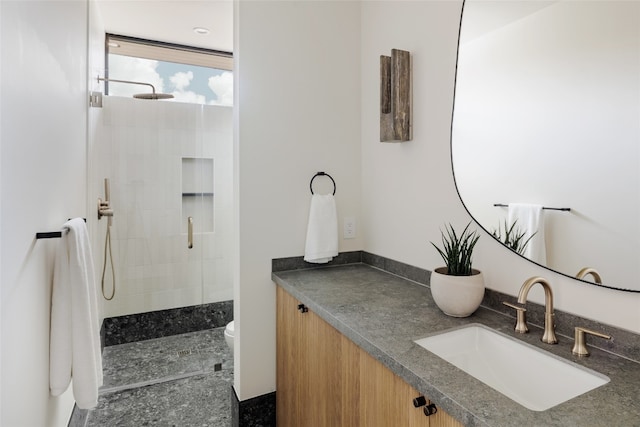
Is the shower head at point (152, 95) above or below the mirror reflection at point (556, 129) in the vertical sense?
above

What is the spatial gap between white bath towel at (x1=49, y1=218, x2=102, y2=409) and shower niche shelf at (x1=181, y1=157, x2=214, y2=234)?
184 cm

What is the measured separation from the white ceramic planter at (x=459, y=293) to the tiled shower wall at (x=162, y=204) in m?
2.39

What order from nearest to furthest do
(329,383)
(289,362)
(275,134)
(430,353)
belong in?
(430,353)
(329,383)
(289,362)
(275,134)

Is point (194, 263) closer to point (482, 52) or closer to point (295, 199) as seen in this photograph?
point (295, 199)

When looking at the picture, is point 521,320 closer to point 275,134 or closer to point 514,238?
point 514,238

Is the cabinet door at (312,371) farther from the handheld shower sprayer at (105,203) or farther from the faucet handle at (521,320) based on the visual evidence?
the handheld shower sprayer at (105,203)

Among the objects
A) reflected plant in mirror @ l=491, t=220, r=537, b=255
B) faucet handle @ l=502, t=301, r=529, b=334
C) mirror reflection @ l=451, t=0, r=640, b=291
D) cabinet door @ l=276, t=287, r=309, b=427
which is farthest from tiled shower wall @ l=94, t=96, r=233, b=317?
faucet handle @ l=502, t=301, r=529, b=334

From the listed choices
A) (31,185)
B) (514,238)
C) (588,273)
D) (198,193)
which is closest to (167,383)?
(198,193)


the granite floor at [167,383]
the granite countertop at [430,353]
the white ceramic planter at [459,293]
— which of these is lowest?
the granite floor at [167,383]

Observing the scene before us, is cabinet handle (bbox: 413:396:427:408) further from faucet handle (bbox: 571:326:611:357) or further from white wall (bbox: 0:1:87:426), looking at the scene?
white wall (bbox: 0:1:87:426)

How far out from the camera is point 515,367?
1.04m

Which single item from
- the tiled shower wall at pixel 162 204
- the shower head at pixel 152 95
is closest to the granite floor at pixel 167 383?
the tiled shower wall at pixel 162 204

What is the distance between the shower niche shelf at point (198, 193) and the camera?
3129 millimetres

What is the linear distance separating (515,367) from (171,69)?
335 cm
